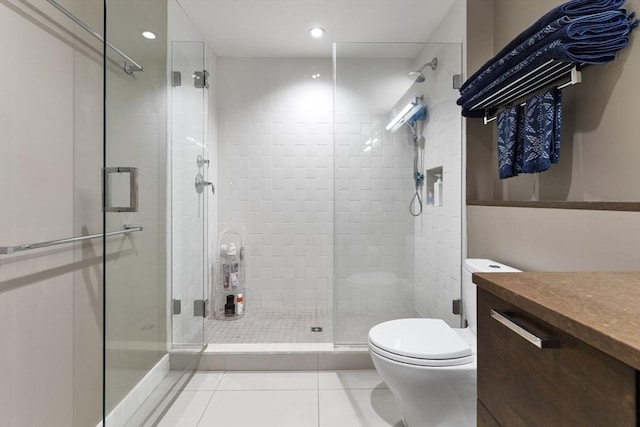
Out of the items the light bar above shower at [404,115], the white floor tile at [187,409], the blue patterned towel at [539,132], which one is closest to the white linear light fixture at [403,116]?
the light bar above shower at [404,115]

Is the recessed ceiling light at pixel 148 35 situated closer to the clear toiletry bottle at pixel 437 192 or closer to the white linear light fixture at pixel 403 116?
the white linear light fixture at pixel 403 116

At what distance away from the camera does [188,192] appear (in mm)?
2111

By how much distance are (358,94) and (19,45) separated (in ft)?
5.60

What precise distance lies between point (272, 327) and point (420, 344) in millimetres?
1442

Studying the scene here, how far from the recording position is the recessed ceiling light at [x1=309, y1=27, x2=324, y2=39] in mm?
2441

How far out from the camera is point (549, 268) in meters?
1.45

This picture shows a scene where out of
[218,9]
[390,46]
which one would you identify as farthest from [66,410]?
[390,46]

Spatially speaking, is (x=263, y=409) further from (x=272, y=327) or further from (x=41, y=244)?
(x=41, y=244)

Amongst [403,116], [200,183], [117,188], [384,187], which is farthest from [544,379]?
[200,183]

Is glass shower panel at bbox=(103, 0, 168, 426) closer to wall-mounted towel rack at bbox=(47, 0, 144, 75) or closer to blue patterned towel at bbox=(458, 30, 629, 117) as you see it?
wall-mounted towel rack at bbox=(47, 0, 144, 75)

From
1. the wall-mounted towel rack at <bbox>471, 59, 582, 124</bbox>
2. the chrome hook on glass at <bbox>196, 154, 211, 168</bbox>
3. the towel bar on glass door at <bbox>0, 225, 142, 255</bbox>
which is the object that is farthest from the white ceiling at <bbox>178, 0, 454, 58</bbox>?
the towel bar on glass door at <bbox>0, 225, 142, 255</bbox>

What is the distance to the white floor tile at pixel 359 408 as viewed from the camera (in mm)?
1615

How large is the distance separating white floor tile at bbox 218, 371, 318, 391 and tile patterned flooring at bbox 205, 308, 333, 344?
247 mm

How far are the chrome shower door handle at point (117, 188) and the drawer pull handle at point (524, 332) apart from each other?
4.28 feet
